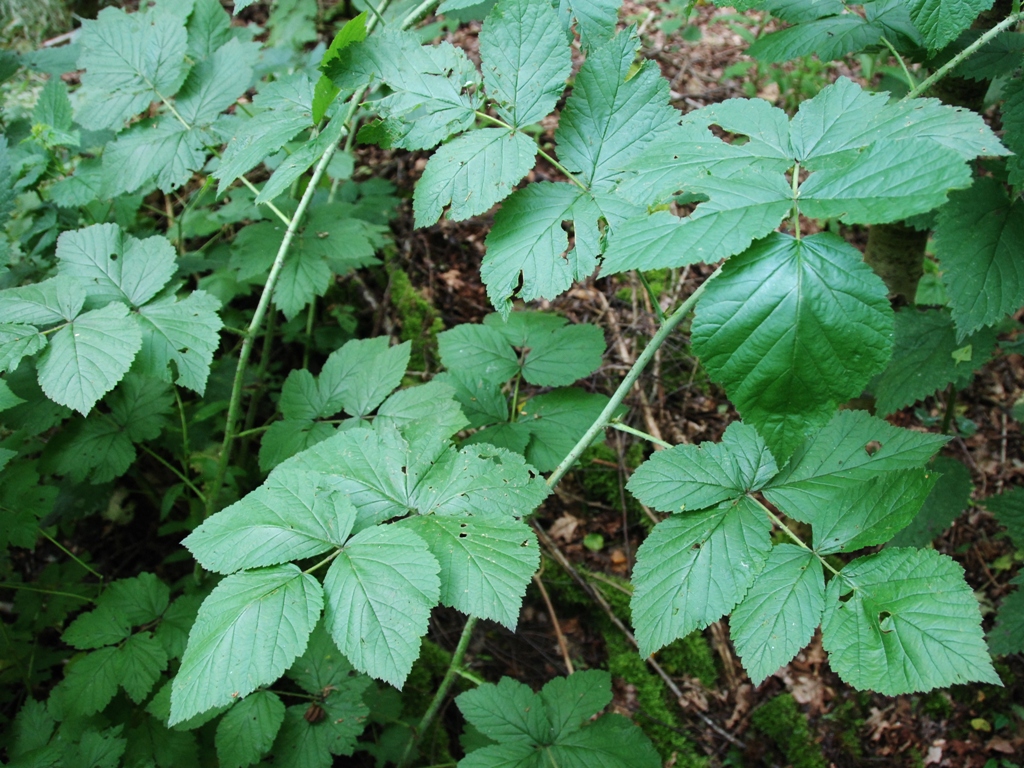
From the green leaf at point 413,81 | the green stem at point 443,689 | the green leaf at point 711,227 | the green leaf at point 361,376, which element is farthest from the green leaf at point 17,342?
the green leaf at point 711,227

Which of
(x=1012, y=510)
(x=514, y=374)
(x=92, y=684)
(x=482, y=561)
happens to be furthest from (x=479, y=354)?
(x=1012, y=510)

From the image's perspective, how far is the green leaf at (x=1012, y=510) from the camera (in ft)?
6.27

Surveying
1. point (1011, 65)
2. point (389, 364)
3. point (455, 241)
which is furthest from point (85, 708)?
point (1011, 65)

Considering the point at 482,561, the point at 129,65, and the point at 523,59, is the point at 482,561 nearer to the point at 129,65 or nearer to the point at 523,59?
the point at 523,59

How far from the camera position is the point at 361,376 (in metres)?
2.05

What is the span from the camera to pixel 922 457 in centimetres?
131

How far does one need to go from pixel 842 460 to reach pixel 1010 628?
41.8 inches

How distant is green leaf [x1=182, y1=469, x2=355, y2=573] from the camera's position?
130 cm

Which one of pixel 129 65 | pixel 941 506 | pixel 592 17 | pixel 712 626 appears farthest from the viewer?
pixel 712 626

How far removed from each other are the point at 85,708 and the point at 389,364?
128cm

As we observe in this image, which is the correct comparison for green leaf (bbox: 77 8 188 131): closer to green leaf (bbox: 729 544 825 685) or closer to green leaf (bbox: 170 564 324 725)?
green leaf (bbox: 170 564 324 725)

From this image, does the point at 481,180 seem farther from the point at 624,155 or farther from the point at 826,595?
the point at 826,595

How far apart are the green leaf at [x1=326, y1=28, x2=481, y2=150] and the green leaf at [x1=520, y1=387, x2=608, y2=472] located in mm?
838

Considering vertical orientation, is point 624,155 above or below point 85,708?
above
